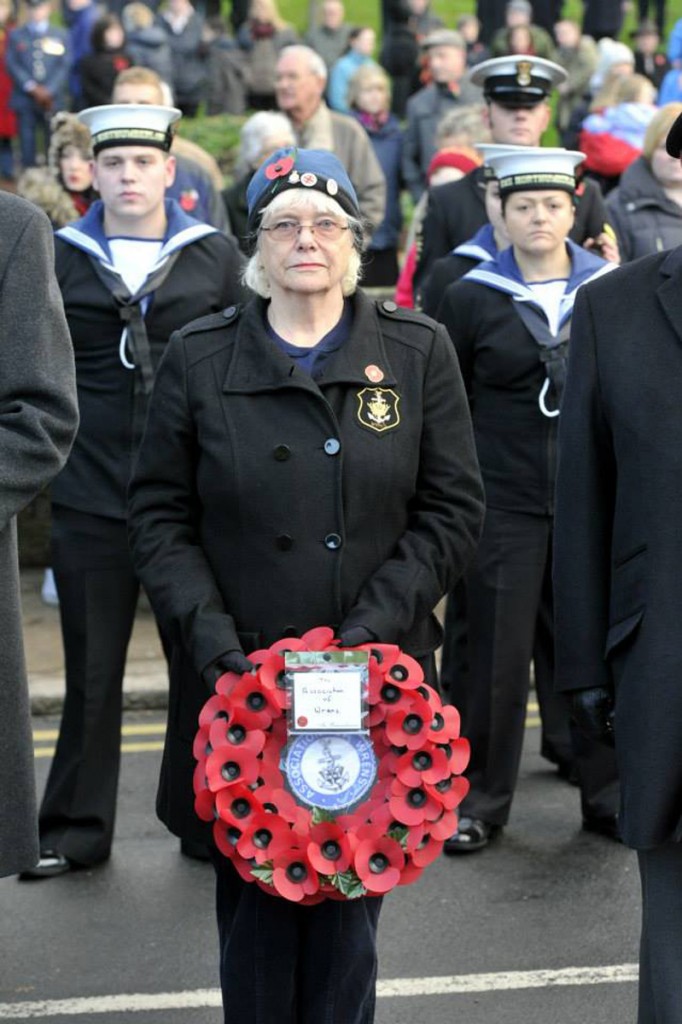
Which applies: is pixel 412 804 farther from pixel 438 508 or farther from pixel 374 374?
pixel 374 374

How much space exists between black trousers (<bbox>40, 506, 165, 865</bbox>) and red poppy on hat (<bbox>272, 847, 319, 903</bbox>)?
249 centimetres

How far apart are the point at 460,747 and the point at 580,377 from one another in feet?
2.80

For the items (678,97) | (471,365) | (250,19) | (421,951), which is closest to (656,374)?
(421,951)

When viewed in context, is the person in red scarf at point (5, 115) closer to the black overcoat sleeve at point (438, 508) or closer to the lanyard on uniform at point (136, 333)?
the lanyard on uniform at point (136, 333)

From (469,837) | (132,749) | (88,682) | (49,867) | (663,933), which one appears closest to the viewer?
(663,933)

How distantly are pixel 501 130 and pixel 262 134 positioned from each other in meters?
1.92

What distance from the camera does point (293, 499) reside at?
169 inches

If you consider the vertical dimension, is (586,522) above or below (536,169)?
below

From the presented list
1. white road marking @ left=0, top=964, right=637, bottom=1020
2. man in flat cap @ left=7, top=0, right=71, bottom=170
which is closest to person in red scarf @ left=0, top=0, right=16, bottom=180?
man in flat cap @ left=7, top=0, right=71, bottom=170

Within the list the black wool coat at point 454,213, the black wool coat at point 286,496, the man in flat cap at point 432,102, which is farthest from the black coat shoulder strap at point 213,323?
the man in flat cap at point 432,102

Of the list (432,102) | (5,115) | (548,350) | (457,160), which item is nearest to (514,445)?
(548,350)

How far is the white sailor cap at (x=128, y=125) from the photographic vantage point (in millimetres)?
6457

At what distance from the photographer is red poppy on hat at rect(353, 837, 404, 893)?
3980mm

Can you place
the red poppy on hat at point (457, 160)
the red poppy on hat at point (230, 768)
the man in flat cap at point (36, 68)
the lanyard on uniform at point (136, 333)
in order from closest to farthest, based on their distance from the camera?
the red poppy on hat at point (230, 768) < the lanyard on uniform at point (136, 333) < the red poppy on hat at point (457, 160) < the man in flat cap at point (36, 68)
